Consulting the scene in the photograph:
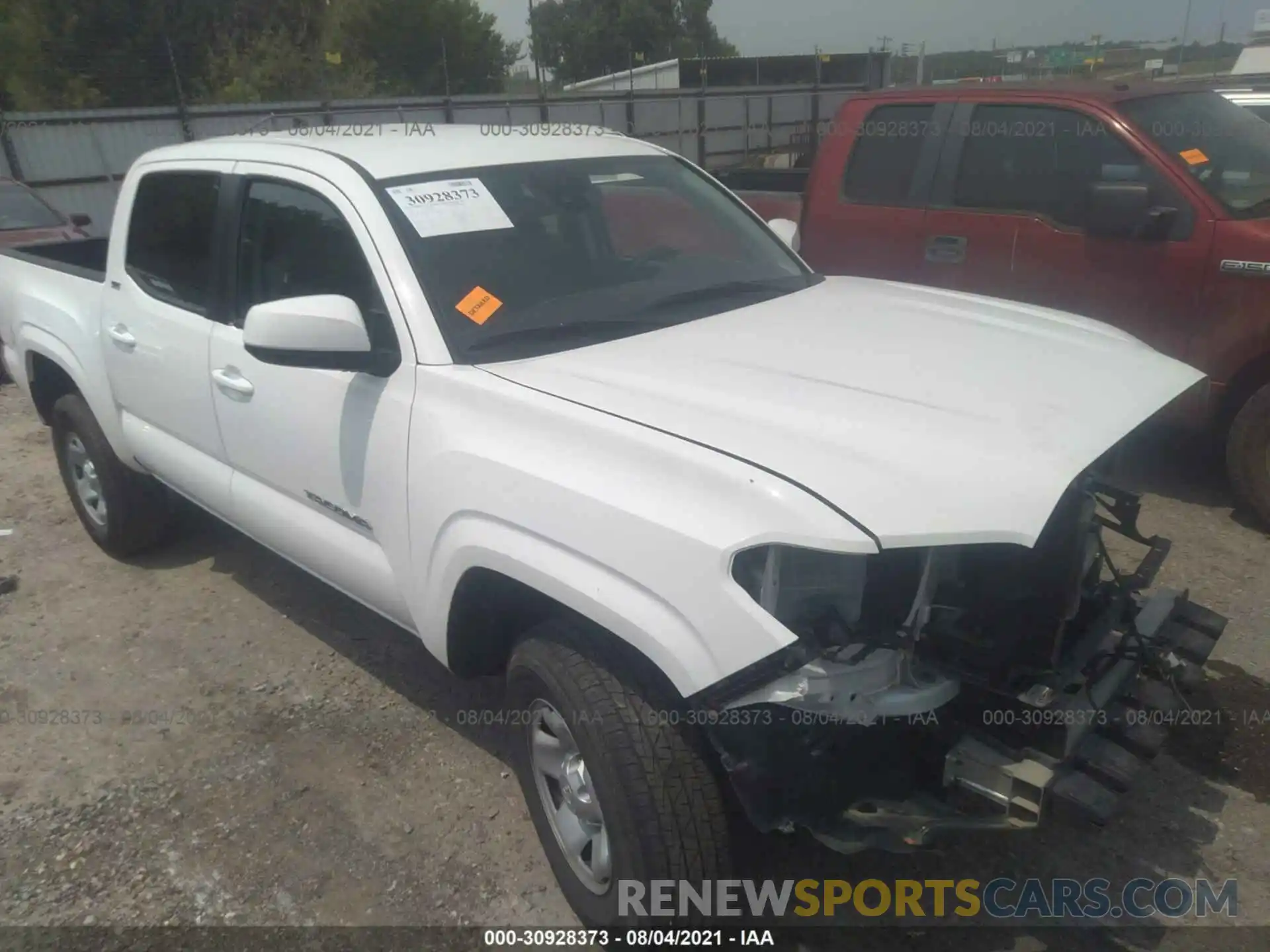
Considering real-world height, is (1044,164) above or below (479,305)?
above

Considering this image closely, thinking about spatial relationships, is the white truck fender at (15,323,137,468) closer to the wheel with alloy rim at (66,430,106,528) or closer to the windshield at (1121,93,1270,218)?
the wheel with alloy rim at (66,430,106,528)

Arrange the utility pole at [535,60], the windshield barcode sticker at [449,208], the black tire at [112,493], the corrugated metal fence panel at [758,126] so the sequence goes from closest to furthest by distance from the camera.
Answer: the windshield barcode sticker at [449,208]
the black tire at [112,493]
the utility pole at [535,60]
the corrugated metal fence panel at [758,126]

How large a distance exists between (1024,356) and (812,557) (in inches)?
38.7

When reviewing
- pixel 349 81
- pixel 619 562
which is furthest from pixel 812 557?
pixel 349 81

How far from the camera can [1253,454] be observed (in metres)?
4.38

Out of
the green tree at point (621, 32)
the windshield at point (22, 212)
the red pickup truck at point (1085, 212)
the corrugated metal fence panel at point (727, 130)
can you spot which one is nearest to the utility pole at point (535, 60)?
the corrugated metal fence panel at point (727, 130)

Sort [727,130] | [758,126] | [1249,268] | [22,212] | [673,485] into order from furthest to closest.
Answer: [758,126] < [727,130] < [22,212] < [1249,268] < [673,485]

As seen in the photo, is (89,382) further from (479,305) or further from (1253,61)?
(1253,61)

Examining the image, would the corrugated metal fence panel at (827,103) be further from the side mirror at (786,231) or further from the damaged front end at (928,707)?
the damaged front end at (928,707)

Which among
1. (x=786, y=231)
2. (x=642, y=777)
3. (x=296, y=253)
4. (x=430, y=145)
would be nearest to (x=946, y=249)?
(x=786, y=231)

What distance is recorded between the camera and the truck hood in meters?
1.90

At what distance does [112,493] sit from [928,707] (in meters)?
3.89

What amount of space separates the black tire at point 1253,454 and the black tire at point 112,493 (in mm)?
4890

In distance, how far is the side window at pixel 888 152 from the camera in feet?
17.5
